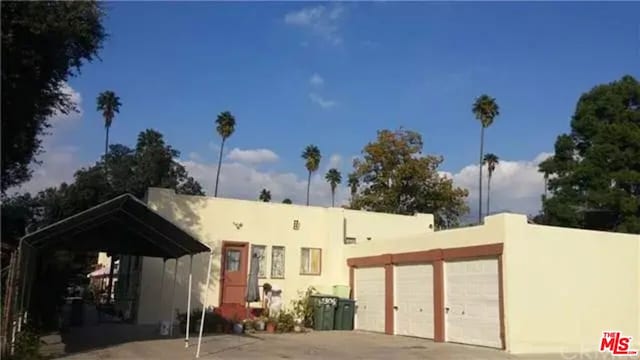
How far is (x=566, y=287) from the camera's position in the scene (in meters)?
18.3

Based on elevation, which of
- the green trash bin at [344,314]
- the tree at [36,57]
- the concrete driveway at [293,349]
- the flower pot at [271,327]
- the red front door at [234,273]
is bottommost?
the concrete driveway at [293,349]

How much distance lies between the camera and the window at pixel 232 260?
24353 millimetres

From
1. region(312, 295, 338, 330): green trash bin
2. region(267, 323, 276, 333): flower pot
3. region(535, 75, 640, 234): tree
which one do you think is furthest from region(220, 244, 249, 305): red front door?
region(535, 75, 640, 234): tree

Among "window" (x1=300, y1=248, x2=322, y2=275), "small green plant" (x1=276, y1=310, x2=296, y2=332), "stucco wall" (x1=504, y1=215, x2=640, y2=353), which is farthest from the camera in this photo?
"window" (x1=300, y1=248, x2=322, y2=275)

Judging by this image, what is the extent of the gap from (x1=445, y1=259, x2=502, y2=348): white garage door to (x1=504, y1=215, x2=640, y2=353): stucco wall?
0.62 meters

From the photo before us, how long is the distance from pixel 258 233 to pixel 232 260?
4.79 feet

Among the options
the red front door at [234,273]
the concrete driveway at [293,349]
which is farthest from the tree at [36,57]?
the red front door at [234,273]

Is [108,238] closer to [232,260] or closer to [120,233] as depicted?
[120,233]

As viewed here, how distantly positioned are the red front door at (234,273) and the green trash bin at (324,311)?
273cm

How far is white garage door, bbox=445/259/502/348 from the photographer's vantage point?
1772cm

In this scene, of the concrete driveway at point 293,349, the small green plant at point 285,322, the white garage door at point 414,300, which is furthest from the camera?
the small green plant at point 285,322

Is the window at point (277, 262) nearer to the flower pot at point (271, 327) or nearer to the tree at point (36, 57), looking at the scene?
the flower pot at point (271, 327)

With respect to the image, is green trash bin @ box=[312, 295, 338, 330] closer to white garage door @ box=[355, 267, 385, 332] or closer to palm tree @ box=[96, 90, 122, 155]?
white garage door @ box=[355, 267, 385, 332]

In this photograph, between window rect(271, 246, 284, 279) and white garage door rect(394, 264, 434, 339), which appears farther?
window rect(271, 246, 284, 279)
